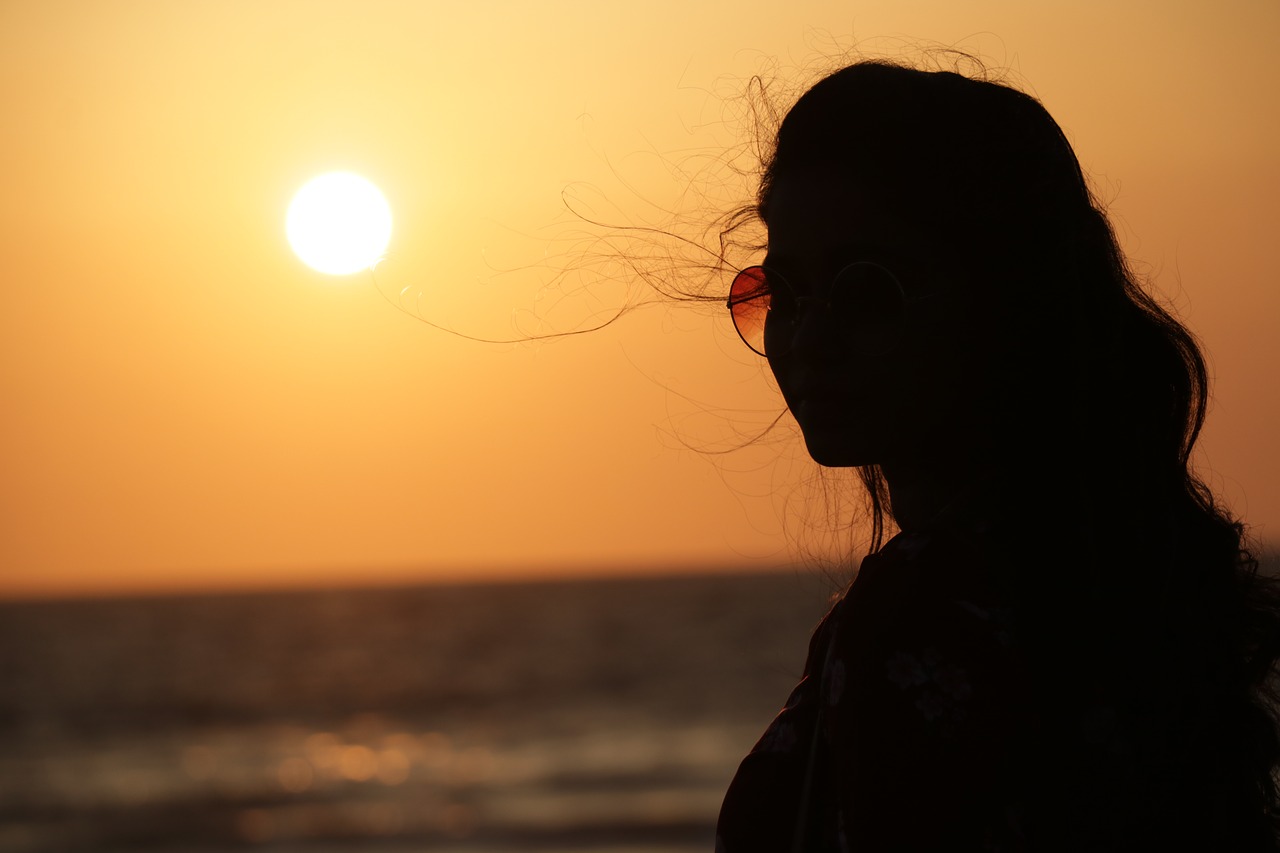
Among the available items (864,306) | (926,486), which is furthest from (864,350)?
(926,486)

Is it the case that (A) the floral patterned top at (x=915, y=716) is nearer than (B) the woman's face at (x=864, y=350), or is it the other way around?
(A) the floral patterned top at (x=915, y=716)

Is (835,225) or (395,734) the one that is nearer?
(835,225)

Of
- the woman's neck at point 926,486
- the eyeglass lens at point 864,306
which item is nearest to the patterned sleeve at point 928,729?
the woman's neck at point 926,486

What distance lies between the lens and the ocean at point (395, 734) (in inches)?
619

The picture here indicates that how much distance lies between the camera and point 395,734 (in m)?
24.8

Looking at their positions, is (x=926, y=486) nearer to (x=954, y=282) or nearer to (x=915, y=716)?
(x=954, y=282)

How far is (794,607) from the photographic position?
195 ft

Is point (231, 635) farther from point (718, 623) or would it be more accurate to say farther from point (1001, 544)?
point (1001, 544)

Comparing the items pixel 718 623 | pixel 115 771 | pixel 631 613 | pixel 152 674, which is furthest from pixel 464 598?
pixel 115 771

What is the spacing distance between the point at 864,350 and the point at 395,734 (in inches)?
969

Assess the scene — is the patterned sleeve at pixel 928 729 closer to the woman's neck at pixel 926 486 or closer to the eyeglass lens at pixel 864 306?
the woman's neck at pixel 926 486

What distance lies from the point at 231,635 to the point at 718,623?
21354mm

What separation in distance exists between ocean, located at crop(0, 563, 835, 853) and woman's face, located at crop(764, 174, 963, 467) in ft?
3.19

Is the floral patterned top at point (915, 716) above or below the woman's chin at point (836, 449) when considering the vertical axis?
below
